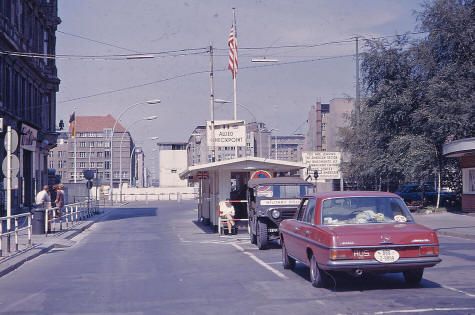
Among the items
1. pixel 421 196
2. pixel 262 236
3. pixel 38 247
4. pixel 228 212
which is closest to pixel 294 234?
pixel 262 236

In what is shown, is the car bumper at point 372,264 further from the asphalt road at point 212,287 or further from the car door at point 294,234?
the car door at point 294,234

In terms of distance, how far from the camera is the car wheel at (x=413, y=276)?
9.42 meters

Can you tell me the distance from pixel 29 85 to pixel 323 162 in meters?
19.8

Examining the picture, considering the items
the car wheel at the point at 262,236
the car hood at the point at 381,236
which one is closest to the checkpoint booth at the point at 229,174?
the car wheel at the point at 262,236

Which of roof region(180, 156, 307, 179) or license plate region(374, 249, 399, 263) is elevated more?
roof region(180, 156, 307, 179)

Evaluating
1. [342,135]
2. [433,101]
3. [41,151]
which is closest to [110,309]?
[433,101]

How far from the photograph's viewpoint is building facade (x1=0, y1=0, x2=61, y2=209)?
1215 inches

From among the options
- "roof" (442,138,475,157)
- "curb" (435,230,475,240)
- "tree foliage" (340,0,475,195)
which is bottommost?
"curb" (435,230,475,240)

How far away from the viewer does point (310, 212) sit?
33.7 ft

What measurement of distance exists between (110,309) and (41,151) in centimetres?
3655

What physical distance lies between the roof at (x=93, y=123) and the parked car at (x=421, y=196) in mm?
110997

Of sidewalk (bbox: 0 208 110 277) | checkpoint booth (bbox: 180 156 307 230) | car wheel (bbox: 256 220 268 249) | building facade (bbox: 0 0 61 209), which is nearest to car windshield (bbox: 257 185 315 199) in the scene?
car wheel (bbox: 256 220 268 249)

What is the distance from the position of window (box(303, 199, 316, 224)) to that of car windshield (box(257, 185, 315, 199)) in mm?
6950

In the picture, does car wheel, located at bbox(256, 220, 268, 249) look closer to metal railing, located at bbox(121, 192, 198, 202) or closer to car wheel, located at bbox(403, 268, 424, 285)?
car wheel, located at bbox(403, 268, 424, 285)
